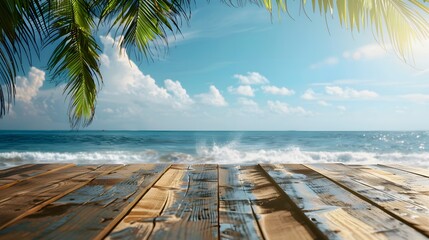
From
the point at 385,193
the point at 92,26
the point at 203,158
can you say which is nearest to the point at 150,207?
the point at 385,193

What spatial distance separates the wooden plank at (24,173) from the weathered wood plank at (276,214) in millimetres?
1165

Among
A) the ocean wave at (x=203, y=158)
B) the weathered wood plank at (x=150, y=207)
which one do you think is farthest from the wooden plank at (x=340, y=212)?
the ocean wave at (x=203, y=158)

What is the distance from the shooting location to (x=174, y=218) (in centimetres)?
114

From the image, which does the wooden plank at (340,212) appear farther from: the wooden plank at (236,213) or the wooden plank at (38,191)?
the wooden plank at (38,191)

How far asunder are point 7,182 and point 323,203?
4.98 ft

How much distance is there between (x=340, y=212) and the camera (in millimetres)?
1205

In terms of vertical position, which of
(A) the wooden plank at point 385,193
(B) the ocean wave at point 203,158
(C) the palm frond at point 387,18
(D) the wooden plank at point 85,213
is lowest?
(B) the ocean wave at point 203,158

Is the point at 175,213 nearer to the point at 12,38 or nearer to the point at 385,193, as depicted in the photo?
the point at 385,193

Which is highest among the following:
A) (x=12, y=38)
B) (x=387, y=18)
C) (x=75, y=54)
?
(x=75, y=54)

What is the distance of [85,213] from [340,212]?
84cm

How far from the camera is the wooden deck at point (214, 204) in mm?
1017

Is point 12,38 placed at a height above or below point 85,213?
above

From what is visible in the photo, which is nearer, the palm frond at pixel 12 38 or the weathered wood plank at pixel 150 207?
the weathered wood plank at pixel 150 207

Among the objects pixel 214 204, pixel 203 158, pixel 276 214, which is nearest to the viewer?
Result: pixel 276 214
